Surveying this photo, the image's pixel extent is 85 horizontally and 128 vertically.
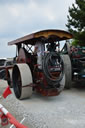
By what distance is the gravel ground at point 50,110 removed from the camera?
3828mm

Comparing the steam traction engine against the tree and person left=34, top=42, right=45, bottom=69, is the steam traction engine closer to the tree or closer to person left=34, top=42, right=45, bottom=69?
person left=34, top=42, right=45, bottom=69

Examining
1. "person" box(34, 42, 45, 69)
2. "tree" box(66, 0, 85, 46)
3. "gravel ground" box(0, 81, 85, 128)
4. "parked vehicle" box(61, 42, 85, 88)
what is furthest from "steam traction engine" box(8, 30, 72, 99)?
"tree" box(66, 0, 85, 46)

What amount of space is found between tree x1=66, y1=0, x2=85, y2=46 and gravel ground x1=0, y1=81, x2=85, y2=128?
675 cm

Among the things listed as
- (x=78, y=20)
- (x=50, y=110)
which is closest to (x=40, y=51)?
(x=50, y=110)

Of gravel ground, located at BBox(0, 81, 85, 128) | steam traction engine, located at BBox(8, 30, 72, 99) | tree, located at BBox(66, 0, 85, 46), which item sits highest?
tree, located at BBox(66, 0, 85, 46)

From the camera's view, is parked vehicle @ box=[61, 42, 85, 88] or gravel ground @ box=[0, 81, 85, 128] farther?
parked vehicle @ box=[61, 42, 85, 88]

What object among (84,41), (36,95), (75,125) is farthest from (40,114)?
(84,41)

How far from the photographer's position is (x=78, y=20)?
41.8 feet

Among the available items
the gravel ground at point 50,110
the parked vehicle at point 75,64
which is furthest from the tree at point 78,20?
the gravel ground at point 50,110

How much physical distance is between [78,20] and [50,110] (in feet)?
30.6

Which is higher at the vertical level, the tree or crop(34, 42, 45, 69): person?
the tree

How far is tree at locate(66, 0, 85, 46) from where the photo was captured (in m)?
12.1

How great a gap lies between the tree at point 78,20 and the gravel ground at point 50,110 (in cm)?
675

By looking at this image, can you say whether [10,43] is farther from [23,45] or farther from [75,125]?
[75,125]
